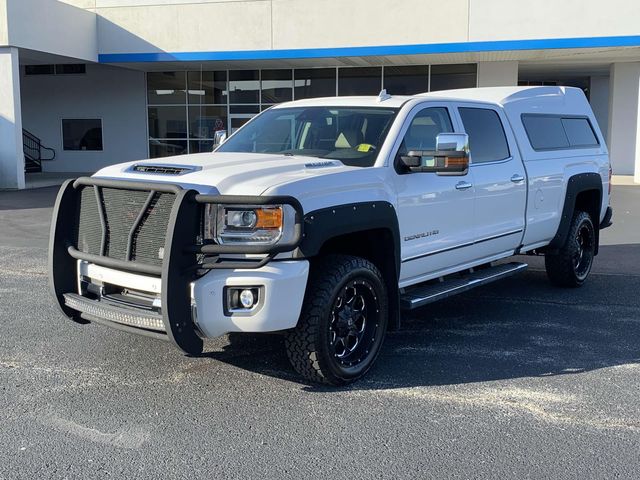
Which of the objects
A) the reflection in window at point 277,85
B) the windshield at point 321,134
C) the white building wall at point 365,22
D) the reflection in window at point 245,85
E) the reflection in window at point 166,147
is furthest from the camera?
the reflection in window at point 166,147

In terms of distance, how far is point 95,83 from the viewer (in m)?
26.8

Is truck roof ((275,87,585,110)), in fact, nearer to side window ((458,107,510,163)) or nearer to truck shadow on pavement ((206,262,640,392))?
side window ((458,107,510,163))

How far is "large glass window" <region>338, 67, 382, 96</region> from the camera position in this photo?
24.4 metres

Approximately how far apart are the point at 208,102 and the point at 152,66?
247 centimetres

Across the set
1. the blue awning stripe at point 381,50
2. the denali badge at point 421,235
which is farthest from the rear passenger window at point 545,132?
the blue awning stripe at point 381,50

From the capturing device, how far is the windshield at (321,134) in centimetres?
536

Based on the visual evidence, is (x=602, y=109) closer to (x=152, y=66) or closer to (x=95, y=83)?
(x=152, y=66)

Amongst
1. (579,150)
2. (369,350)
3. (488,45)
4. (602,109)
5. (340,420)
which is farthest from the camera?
(602,109)

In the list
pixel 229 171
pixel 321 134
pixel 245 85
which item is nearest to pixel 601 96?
pixel 245 85

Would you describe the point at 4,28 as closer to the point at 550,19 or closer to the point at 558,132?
the point at 550,19

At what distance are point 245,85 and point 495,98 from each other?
19468 mm

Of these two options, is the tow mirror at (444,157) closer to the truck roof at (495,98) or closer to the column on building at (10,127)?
the truck roof at (495,98)

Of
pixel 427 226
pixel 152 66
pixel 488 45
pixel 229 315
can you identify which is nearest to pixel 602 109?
pixel 488 45

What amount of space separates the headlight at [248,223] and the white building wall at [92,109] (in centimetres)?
2344
